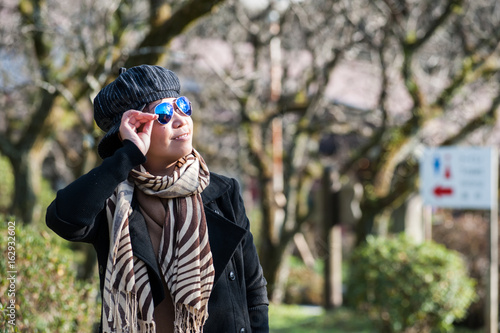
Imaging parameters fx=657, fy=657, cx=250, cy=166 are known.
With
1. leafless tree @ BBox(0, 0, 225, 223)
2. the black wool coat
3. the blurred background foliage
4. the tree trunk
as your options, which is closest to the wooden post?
the blurred background foliage

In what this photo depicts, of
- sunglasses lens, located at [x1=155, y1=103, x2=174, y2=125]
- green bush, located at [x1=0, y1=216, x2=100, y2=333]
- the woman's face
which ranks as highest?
sunglasses lens, located at [x1=155, y1=103, x2=174, y2=125]

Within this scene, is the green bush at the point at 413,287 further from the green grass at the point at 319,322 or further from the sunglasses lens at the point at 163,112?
the sunglasses lens at the point at 163,112

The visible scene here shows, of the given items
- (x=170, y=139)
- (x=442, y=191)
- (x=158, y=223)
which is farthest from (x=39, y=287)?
(x=442, y=191)

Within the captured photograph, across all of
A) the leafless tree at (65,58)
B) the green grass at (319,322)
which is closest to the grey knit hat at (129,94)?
the leafless tree at (65,58)

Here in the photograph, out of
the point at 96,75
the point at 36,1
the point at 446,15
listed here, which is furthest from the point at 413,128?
the point at 36,1

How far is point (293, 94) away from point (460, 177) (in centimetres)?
412

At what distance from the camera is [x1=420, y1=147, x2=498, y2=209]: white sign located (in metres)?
6.04

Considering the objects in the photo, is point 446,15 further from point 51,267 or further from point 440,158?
point 51,267

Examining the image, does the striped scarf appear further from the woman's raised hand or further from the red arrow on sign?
the red arrow on sign

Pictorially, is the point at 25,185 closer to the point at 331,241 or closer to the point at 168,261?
the point at 331,241

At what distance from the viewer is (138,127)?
7.24 feet

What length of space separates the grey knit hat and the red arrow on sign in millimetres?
4606

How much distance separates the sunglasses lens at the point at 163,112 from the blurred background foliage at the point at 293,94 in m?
2.47

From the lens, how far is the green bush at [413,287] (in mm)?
6637
